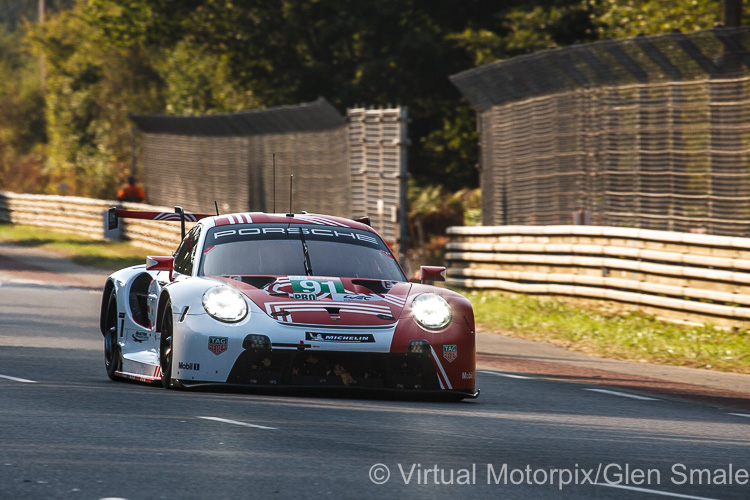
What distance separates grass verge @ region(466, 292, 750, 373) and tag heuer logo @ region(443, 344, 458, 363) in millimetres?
4963

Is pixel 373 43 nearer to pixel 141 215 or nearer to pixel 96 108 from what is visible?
pixel 96 108

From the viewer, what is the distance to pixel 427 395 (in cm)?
938

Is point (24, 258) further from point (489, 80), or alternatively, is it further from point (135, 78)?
point (135, 78)

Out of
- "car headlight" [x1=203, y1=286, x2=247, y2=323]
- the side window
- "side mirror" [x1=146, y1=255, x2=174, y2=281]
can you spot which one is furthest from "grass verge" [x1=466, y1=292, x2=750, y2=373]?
"car headlight" [x1=203, y1=286, x2=247, y2=323]

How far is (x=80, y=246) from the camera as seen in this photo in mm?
32531

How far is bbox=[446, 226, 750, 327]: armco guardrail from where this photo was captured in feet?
48.5

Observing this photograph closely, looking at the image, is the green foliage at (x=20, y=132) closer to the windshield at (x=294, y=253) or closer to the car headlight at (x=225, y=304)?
the windshield at (x=294, y=253)

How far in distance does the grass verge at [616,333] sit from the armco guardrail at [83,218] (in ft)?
40.7

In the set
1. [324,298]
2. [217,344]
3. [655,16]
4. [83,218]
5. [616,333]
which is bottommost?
[616,333]

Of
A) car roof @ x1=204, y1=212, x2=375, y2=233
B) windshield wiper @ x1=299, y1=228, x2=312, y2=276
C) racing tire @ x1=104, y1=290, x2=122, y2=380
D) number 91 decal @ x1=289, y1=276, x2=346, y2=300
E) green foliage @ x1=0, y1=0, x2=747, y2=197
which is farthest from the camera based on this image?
green foliage @ x1=0, y1=0, x2=747, y2=197

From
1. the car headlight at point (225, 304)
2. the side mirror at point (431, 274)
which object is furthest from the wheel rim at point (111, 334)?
the side mirror at point (431, 274)

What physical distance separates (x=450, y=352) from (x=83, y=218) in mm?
28925

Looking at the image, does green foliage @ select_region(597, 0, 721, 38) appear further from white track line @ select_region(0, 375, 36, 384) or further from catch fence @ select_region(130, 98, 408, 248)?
white track line @ select_region(0, 375, 36, 384)

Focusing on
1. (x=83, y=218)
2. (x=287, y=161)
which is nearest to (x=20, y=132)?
(x=83, y=218)
